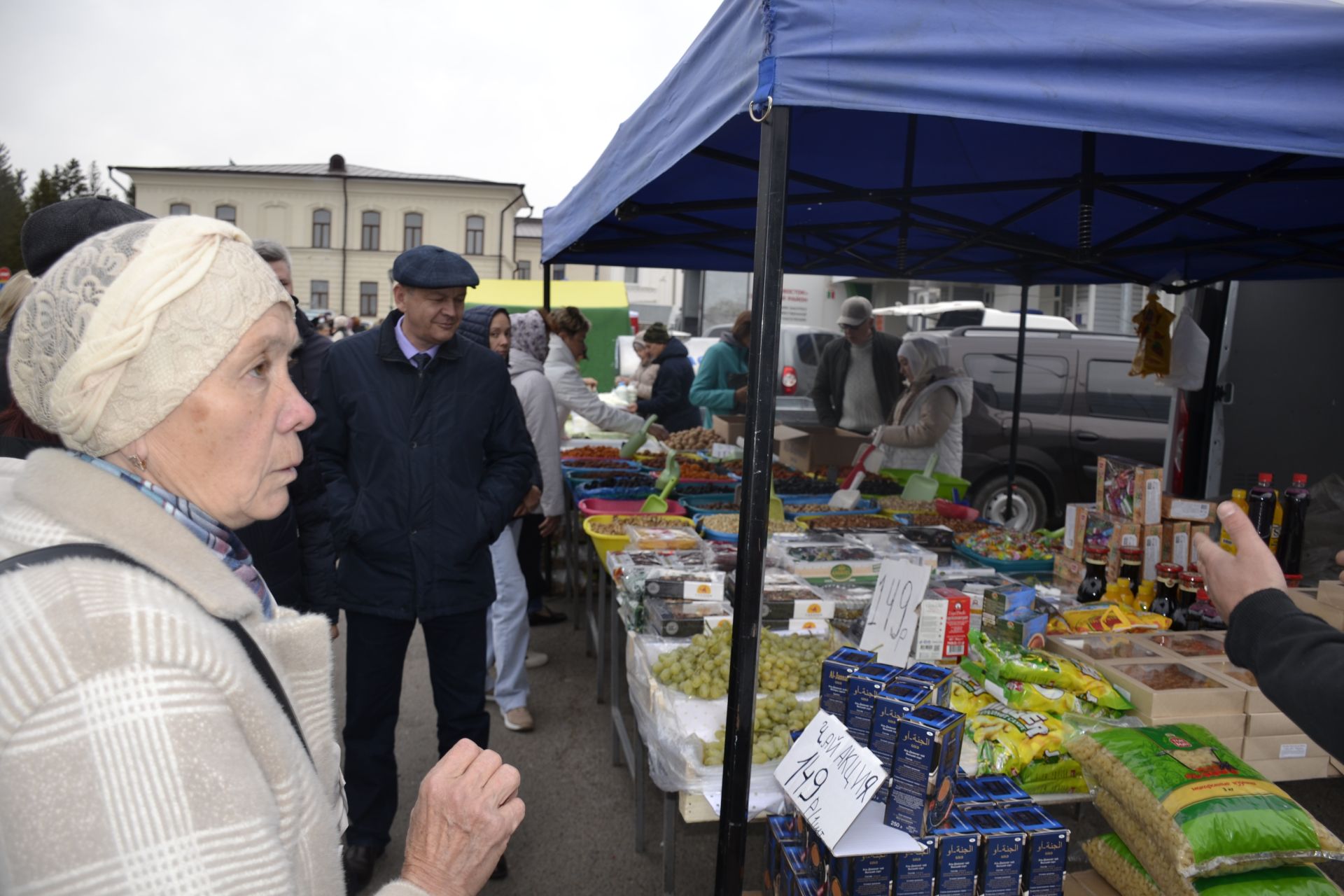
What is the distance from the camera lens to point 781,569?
360 centimetres

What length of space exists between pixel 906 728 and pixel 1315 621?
73 cm

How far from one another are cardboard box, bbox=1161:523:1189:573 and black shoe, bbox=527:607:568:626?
3.84 meters

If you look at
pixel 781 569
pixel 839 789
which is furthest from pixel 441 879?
pixel 781 569

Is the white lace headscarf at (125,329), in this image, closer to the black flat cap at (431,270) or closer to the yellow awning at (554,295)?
the black flat cap at (431,270)

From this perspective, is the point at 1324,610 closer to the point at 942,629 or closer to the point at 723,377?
the point at 942,629

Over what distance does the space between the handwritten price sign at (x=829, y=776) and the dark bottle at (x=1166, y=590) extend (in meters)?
2.02

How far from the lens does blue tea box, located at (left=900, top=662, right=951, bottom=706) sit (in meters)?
1.94

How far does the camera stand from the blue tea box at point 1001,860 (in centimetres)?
180

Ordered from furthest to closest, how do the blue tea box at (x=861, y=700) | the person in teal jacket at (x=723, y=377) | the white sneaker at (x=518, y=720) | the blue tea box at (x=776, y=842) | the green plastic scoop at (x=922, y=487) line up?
the person in teal jacket at (x=723, y=377) → the green plastic scoop at (x=922, y=487) → the white sneaker at (x=518, y=720) → the blue tea box at (x=776, y=842) → the blue tea box at (x=861, y=700)

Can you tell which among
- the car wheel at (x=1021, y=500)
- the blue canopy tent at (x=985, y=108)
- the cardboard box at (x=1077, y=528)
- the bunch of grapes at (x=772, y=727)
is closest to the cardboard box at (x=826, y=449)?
the car wheel at (x=1021, y=500)

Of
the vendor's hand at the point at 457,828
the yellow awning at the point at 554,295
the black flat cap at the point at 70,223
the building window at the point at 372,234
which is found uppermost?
the building window at the point at 372,234

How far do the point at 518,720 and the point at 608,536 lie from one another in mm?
1085

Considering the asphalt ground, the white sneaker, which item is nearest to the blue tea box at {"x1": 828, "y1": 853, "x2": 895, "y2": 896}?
the asphalt ground

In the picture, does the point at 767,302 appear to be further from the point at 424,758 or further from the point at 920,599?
the point at 424,758
